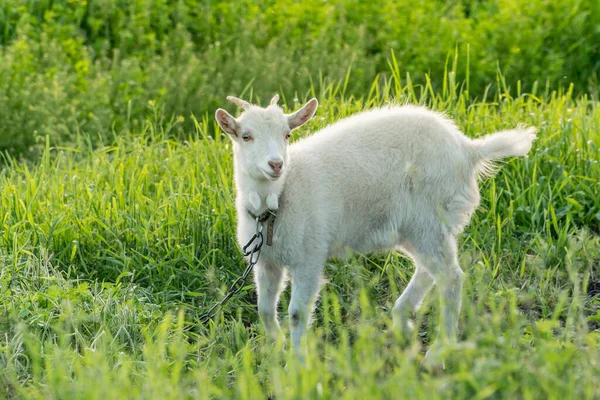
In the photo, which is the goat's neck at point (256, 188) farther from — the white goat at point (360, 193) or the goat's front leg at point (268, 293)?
Answer: the goat's front leg at point (268, 293)

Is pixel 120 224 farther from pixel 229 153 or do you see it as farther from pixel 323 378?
pixel 323 378

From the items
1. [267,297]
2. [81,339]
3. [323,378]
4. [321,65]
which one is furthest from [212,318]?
[321,65]

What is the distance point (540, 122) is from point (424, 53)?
2.83m

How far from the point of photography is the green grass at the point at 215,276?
4.16 metres

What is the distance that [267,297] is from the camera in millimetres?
5164

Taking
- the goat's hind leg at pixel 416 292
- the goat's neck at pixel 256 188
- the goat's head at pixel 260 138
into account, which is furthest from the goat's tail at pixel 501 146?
the goat's neck at pixel 256 188

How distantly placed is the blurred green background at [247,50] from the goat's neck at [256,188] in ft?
11.7

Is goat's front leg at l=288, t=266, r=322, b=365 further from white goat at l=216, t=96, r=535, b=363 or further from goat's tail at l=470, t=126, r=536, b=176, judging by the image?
goat's tail at l=470, t=126, r=536, b=176

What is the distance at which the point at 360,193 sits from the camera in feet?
16.8

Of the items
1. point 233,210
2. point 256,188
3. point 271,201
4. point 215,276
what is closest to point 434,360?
point 271,201

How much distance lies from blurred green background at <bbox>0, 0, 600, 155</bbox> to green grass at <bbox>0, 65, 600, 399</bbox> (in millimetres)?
1385

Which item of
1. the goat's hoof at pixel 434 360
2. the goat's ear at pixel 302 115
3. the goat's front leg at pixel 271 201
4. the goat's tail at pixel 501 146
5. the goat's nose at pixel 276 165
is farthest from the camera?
the goat's tail at pixel 501 146

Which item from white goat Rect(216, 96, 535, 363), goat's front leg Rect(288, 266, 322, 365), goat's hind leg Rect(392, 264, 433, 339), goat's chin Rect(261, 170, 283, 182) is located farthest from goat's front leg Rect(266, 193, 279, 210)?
goat's hind leg Rect(392, 264, 433, 339)

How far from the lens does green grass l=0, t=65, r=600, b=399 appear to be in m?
4.16
